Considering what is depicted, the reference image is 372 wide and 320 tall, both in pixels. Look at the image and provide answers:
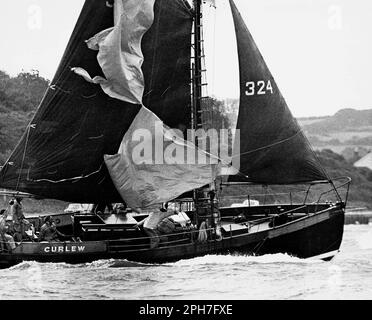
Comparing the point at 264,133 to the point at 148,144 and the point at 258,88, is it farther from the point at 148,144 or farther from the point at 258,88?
the point at 148,144

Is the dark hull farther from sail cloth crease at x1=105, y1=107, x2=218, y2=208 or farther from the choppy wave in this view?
sail cloth crease at x1=105, y1=107, x2=218, y2=208

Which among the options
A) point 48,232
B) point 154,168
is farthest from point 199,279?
point 48,232

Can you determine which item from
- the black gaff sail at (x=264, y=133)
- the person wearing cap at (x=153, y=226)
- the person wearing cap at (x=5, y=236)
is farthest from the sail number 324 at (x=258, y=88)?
the person wearing cap at (x=5, y=236)

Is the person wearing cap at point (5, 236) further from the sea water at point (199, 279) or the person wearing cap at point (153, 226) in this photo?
the person wearing cap at point (153, 226)

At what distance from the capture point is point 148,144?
27531 millimetres

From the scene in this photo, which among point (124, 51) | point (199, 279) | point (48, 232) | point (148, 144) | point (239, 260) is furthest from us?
point (148, 144)

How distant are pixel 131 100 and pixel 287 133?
5.51m

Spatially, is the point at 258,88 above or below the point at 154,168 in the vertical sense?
above

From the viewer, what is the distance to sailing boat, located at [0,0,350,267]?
88.7 feet

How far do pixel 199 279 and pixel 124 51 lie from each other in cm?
842
